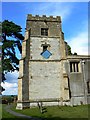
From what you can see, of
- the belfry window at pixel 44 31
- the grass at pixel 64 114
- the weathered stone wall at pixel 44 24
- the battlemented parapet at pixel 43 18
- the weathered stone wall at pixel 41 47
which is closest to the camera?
the grass at pixel 64 114

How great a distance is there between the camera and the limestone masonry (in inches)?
1134

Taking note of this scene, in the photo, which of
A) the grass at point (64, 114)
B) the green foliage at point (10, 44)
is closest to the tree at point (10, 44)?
the green foliage at point (10, 44)

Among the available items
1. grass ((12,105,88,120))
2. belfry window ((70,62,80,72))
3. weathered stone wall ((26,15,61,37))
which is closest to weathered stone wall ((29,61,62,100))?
belfry window ((70,62,80,72))

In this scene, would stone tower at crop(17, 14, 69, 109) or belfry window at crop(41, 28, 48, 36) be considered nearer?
stone tower at crop(17, 14, 69, 109)

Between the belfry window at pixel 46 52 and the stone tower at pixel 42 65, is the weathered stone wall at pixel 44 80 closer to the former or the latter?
the stone tower at pixel 42 65

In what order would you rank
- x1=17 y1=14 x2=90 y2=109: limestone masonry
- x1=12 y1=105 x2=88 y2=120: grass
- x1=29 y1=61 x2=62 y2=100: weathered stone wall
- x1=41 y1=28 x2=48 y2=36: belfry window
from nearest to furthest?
1. x1=12 y1=105 x2=88 y2=120: grass
2. x1=17 y1=14 x2=90 y2=109: limestone masonry
3. x1=29 y1=61 x2=62 y2=100: weathered stone wall
4. x1=41 y1=28 x2=48 y2=36: belfry window

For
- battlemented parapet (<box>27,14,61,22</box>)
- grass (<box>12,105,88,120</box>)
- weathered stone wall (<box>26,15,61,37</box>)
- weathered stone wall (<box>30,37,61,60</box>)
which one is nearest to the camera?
grass (<box>12,105,88,120</box>)

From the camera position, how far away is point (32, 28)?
106 ft

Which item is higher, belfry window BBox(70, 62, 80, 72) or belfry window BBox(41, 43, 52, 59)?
belfry window BBox(41, 43, 52, 59)

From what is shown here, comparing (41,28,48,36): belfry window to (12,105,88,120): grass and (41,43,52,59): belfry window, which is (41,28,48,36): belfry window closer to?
(41,43,52,59): belfry window

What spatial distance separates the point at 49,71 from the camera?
30.4 meters

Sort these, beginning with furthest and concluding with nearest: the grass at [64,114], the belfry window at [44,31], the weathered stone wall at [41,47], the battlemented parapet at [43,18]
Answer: the battlemented parapet at [43,18] → the belfry window at [44,31] → the weathered stone wall at [41,47] → the grass at [64,114]

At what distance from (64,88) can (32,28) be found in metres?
10.6

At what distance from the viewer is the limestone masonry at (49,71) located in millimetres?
28812
